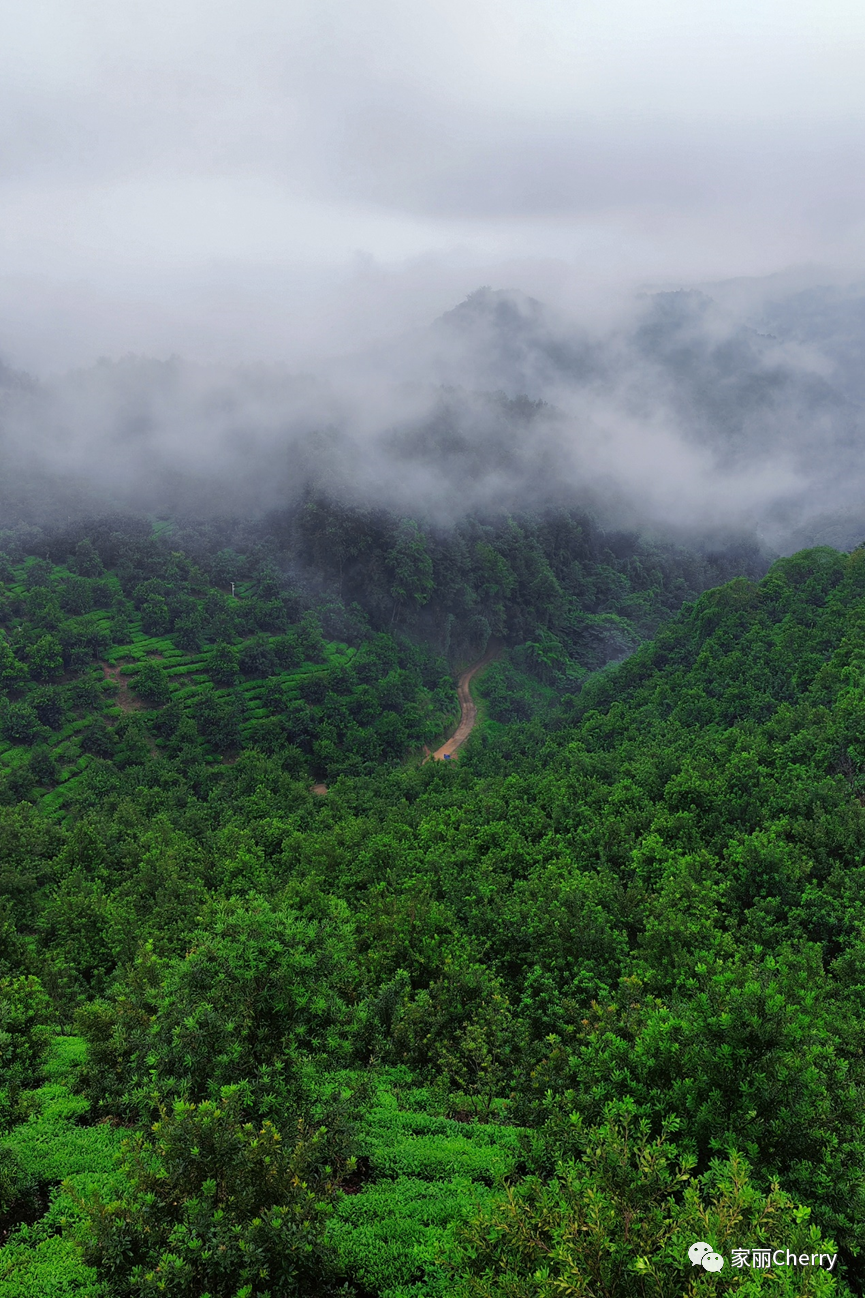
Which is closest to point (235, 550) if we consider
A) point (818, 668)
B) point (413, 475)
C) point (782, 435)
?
point (413, 475)

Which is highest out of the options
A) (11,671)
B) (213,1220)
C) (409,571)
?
(409,571)

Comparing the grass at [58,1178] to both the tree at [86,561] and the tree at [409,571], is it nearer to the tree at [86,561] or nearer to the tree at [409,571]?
the tree at [86,561]

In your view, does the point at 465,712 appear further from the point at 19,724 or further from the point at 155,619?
the point at 19,724

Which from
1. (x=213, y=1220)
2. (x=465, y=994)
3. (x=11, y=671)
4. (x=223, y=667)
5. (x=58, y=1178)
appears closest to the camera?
(x=213, y=1220)

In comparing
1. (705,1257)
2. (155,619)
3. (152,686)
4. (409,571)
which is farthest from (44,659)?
(705,1257)

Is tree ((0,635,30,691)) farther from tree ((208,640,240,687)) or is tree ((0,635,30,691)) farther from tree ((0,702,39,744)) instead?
tree ((208,640,240,687))

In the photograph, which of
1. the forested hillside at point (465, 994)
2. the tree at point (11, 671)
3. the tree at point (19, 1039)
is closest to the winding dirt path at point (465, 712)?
the forested hillside at point (465, 994)

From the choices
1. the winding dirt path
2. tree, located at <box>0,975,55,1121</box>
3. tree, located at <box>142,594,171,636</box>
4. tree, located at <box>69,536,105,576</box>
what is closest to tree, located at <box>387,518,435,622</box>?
the winding dirt path
